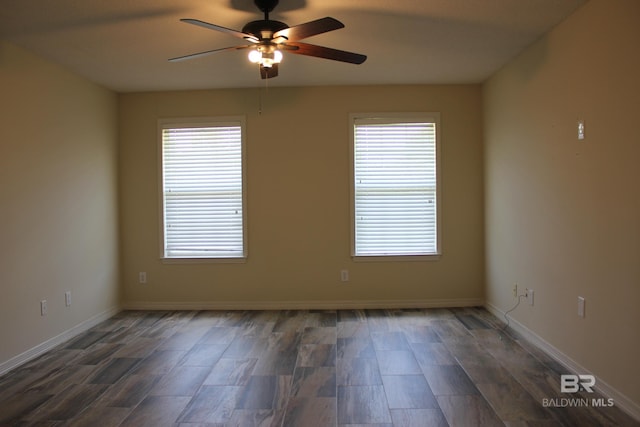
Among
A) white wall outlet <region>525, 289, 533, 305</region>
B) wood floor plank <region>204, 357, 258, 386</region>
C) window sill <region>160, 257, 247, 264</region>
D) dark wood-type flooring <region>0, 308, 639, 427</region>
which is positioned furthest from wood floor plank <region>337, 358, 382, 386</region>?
window sill <region>160, 257, 247, 264</region>

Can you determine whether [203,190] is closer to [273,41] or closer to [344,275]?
[344,275]

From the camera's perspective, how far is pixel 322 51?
2.57m

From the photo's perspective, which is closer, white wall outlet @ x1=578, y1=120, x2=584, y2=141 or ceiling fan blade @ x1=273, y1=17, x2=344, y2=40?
ceiling fan blade @ x1=273, y1=17, x2=344, y2=40

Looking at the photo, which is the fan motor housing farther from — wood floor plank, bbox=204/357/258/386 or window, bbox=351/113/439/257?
wood floor plank, bbox=204/357/258/386

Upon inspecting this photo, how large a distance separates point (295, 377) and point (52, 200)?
8.78ft

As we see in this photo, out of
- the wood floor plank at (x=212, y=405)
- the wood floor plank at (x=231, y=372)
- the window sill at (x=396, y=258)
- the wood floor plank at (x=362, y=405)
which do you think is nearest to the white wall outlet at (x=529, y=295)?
the window sill at (x=396, y=258)

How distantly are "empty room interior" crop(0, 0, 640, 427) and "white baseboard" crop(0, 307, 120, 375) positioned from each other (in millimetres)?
19

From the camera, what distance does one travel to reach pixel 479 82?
4309 millimetres

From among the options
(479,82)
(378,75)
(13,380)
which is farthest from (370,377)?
(479,82)

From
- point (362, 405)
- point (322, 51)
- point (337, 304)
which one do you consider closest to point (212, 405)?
point (362, 405)

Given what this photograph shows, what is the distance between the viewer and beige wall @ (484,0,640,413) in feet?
7.37

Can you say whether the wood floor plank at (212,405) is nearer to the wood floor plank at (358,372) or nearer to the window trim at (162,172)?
the wood floor plank at (358,372)

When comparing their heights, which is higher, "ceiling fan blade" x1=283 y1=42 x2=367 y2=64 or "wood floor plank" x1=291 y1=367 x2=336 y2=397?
"ceiling fan blade" x1=283 y1=42 x2=367 y2=64

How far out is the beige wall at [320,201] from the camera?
4395 millimetres
